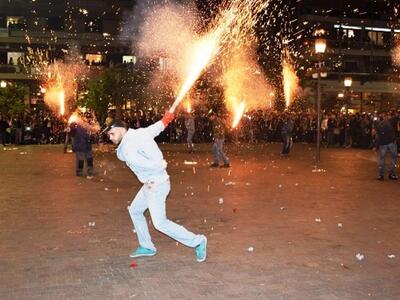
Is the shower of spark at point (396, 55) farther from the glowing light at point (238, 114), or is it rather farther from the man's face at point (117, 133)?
the man's face at point (117, 133)

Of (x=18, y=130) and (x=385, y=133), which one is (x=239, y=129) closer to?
(x=18, y=130)

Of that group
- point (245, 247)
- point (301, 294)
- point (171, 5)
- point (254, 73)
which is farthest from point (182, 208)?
point (254, 73)

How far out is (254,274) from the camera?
607 cm

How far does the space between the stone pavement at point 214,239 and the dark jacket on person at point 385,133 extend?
3.42 ft

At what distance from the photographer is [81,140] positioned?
578 inches

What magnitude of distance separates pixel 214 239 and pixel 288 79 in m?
37.9

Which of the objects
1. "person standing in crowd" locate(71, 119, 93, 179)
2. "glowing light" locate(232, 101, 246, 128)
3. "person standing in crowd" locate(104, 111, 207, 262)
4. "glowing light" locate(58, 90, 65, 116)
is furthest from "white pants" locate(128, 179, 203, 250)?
"glowing light" locate(58, 90, 65, 116)

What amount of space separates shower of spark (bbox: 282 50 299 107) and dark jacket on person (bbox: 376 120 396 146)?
29831mm

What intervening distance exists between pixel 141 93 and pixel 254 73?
854cm

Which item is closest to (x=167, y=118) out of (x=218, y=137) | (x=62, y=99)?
(x=218, y=137)

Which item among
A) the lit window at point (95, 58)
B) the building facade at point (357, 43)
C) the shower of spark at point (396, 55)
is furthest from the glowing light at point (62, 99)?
the shower of spark at point (396, 55)

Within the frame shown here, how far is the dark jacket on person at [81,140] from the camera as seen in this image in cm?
1466

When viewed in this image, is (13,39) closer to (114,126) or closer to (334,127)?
(334,127)

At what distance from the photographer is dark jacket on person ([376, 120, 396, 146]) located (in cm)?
1416
